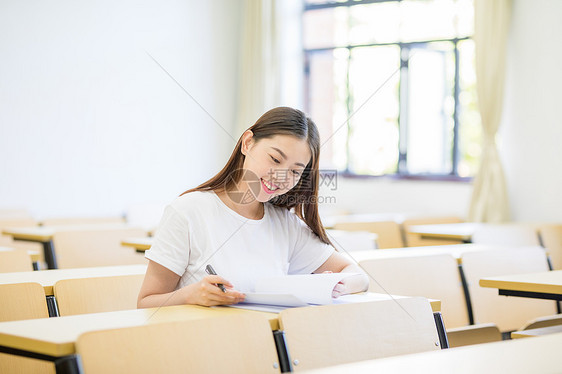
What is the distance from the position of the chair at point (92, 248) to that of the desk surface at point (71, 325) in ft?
5.68

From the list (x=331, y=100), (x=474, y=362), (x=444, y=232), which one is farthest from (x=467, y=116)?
(x=474, y=362)

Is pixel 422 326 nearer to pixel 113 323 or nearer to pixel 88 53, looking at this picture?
pixel 113 323

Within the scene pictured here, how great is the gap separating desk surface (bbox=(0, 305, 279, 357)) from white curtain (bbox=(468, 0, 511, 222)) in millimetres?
4137

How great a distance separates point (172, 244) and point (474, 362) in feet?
3.02

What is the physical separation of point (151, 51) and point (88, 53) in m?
0.67

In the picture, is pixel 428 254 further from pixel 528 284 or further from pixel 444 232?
pixel 444 232

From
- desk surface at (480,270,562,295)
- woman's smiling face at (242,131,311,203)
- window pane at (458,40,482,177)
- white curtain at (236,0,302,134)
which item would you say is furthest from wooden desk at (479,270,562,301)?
white curtain at (236,0,302,134)

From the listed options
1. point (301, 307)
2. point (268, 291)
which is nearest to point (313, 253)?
point (268, 291)

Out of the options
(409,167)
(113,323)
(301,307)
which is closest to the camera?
(113,323)

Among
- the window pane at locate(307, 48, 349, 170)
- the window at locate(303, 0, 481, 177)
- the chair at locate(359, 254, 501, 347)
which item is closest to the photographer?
the chair at locate(359, 254, 501, 347)

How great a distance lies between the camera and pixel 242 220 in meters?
2.14

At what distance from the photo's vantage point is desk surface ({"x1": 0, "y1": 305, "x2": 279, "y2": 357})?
4.57 ft

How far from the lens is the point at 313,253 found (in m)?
2.34

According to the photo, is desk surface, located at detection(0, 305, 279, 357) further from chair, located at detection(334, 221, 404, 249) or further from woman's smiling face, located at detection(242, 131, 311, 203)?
chair, located at detection(334, 221, 404, 249)
